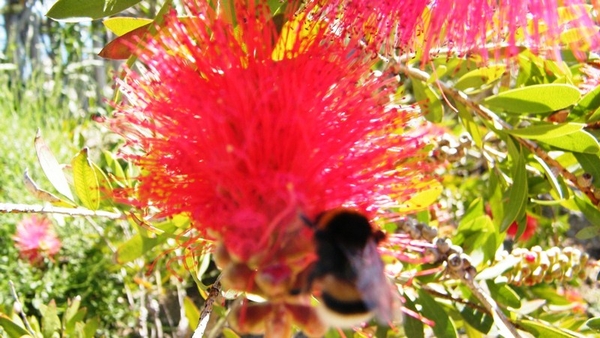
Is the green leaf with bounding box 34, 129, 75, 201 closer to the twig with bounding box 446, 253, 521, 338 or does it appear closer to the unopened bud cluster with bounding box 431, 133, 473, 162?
the twig with bounding box 446, 253, 521, 338

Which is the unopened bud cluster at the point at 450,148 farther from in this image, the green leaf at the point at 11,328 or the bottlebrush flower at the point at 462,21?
the green leaf at the point at 11,328

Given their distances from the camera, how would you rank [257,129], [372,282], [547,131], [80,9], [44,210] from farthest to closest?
[547,131] < [44,210] < [80,9] < [257,129] < [372,282]

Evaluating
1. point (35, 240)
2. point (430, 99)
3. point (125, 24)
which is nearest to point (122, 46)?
point (125, 24)

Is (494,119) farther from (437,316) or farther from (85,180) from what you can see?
(85,180)

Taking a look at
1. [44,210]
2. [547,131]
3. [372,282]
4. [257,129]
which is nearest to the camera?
[372,282]

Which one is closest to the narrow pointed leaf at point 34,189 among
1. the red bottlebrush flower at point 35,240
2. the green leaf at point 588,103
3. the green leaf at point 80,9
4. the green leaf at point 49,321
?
the green leaf at point 80,9
